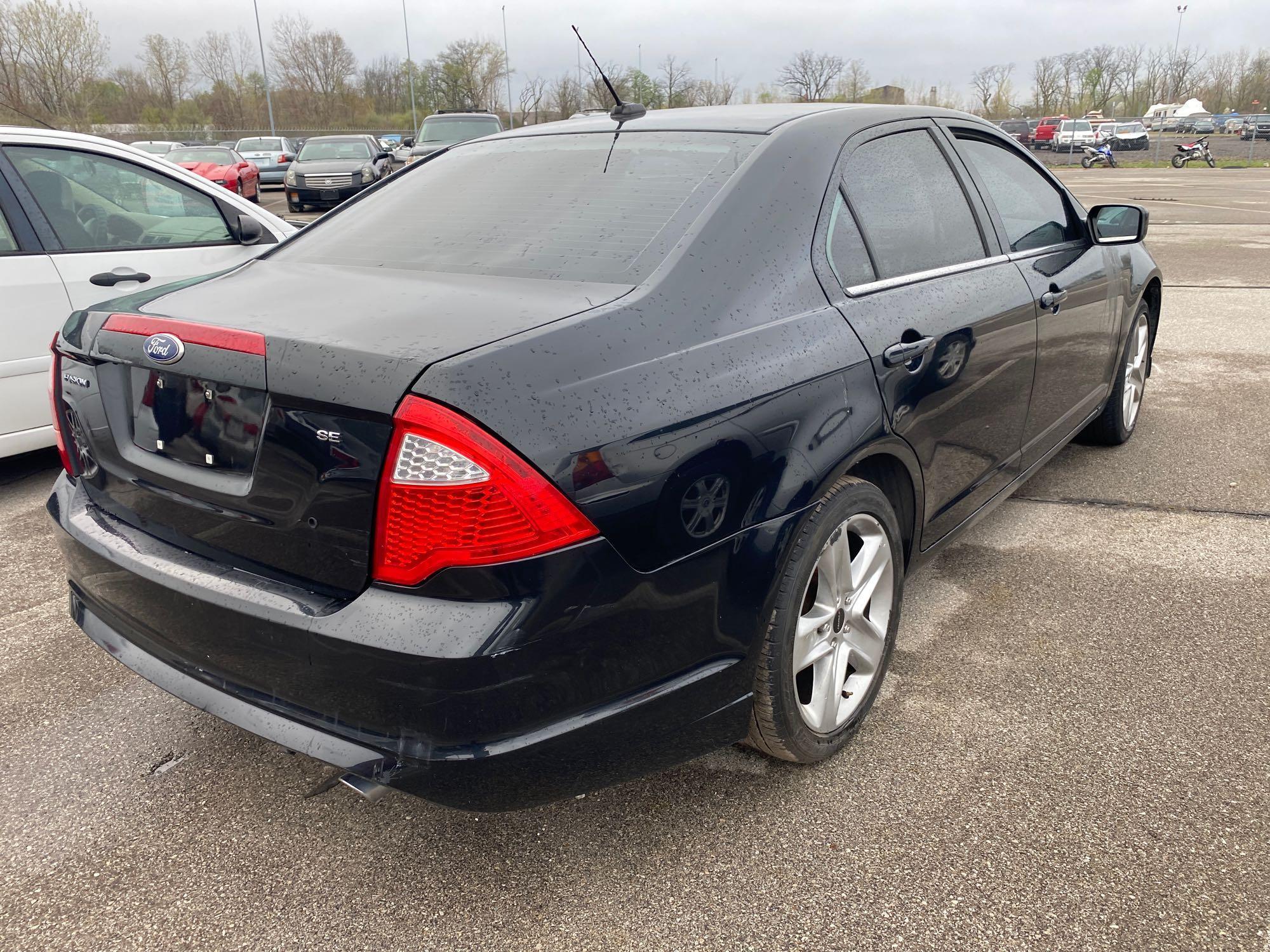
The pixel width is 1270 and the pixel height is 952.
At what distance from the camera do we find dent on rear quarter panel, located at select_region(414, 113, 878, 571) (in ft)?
5.50

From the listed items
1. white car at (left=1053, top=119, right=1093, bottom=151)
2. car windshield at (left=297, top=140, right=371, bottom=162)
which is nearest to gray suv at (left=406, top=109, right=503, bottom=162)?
car windshield at (left=297, top=140, right=371, bottom=162)

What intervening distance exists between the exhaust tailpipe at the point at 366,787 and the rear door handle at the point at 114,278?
3.11 m

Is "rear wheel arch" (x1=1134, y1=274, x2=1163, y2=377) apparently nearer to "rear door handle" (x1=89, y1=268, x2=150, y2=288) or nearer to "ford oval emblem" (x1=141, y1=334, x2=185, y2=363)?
"ford oval emblem" (x1=141, y1=334, x2=185, y2=363)

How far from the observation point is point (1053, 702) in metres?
2.65

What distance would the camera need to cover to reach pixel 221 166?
1748 centimetres

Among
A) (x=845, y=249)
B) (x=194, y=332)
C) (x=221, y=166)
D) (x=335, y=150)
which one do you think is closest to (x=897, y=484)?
(x=845, y=249)

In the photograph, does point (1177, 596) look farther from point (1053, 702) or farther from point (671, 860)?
point (671, 860)

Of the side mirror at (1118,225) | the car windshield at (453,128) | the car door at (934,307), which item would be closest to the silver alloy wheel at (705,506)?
the car door at (934,307)

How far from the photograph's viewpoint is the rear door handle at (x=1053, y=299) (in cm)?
322

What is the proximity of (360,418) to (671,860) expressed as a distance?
1.16m

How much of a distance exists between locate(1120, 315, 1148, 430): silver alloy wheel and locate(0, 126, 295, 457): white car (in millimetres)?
4083

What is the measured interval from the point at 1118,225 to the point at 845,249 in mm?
2047

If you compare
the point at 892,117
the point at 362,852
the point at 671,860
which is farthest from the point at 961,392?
the point at 362,852

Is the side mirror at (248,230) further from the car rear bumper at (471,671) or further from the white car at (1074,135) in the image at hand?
the white car at (1074,135)
